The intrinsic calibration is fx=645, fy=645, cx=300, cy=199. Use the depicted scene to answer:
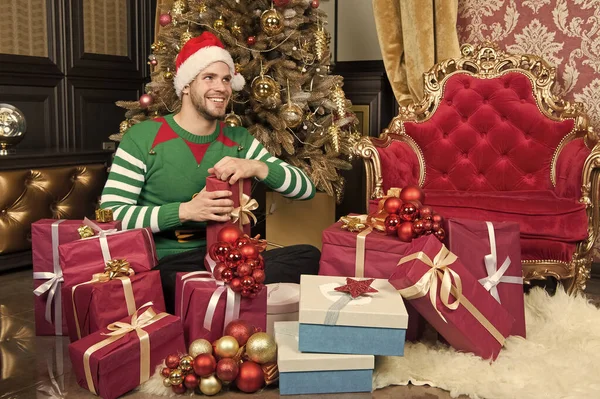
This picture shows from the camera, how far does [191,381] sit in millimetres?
1967

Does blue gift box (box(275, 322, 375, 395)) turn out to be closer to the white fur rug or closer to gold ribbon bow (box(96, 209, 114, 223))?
the white fur rug

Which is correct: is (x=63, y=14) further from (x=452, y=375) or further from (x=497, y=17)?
(x=452, y=375)

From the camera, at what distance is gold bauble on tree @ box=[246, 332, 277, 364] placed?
2.00 m

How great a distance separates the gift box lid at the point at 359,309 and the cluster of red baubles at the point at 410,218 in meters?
0.27

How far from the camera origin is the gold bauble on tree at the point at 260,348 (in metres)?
2.00

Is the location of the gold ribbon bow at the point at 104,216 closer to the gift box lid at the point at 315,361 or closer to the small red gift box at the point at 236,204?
the small red gift box at the point at 236,204

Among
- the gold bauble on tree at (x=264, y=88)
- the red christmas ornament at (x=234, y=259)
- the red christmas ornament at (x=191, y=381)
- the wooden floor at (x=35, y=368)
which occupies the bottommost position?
the wooden floor at (x=35, y=368)

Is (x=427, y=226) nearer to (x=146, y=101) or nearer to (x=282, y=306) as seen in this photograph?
(x=282, y=306)

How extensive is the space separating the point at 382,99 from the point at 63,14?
2.31 m

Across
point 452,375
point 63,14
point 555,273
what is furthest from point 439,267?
point 63,14

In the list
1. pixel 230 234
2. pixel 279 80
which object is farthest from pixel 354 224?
pixel 279 80

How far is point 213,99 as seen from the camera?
262cm

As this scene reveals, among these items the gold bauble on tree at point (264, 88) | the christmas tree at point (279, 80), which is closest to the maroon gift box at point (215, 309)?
the christmas tree at point (279, 80)

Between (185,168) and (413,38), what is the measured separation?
215 centimetres
